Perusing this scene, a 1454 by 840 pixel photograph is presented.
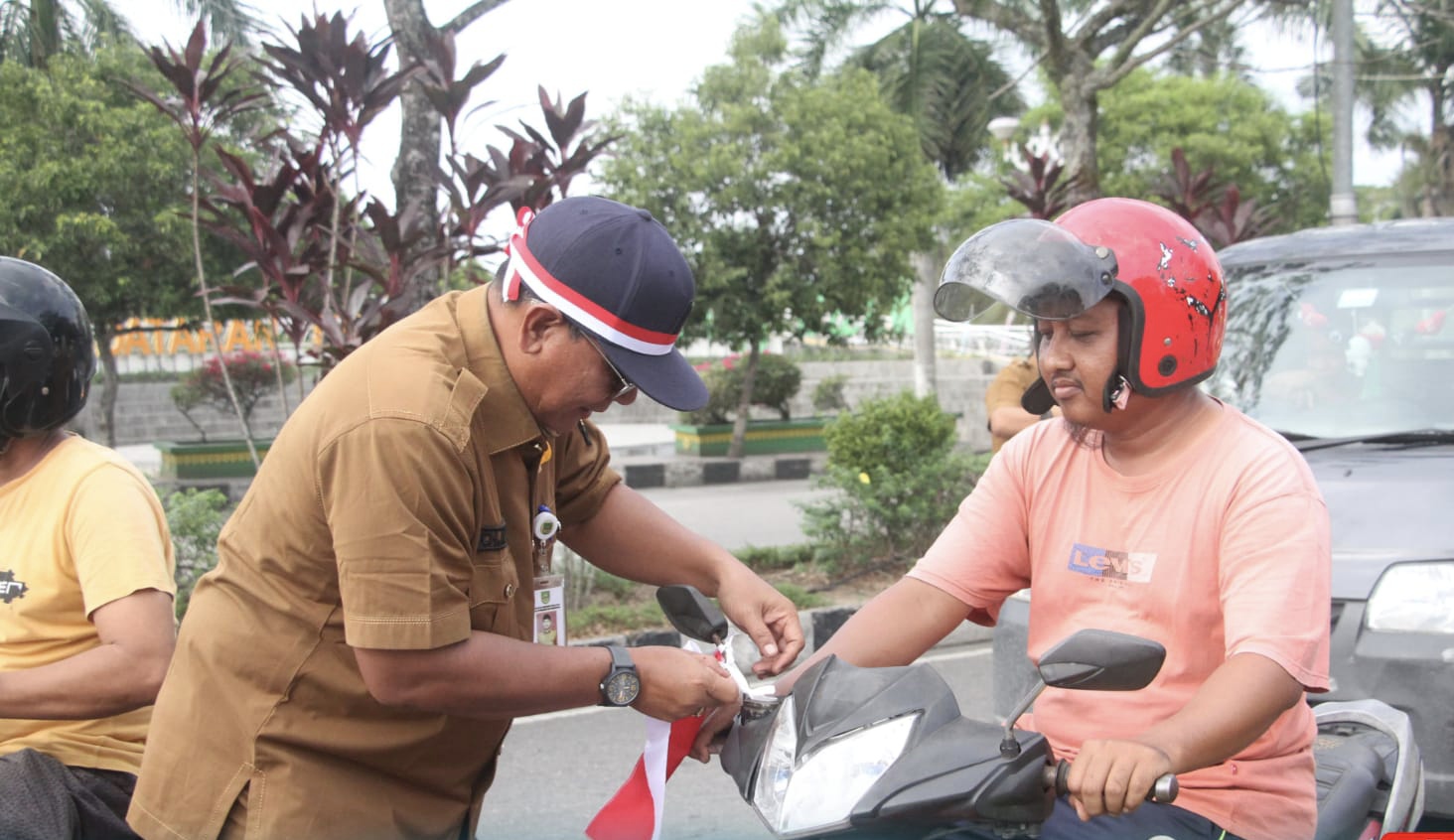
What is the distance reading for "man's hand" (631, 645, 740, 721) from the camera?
2.13m

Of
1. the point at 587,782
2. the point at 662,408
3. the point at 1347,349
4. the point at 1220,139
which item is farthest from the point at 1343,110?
the point at 1220,139

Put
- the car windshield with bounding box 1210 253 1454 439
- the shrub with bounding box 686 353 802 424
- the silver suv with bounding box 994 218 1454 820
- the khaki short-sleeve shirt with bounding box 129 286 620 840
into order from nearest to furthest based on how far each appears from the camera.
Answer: the khaki short-sleeve shirt with bounding box 129 286 620 840 → the silver suv with bounding box 994 218 1454 820 → the car windshield with bounding box 1210 253 1454 439 → the shrub with bounding box 686 353 802 424

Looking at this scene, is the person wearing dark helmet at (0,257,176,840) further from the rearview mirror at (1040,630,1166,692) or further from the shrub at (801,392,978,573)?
the shrub at (801,392,978,573)

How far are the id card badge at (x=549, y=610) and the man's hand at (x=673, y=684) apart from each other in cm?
31

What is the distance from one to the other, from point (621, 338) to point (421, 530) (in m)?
0.44

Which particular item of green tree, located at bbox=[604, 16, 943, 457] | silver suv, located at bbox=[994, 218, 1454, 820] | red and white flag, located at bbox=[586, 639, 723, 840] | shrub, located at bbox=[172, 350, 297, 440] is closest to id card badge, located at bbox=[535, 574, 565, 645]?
red and white flag, located at bbox=[586, 639, 723, 840]

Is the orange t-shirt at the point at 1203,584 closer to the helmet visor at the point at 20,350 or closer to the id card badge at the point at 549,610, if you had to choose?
the id card badge at the point at 549,610

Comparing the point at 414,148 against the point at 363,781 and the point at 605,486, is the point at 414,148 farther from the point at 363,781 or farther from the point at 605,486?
the point at 363,781

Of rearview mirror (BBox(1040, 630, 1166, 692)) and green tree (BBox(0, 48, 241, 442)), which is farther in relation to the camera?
green tree (BBox(0, 48, 241, 442))

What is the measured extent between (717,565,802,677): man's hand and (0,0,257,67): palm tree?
18041 mm

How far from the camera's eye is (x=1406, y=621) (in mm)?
3504

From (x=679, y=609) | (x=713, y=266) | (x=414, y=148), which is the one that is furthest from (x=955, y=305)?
(x=713, y=266)

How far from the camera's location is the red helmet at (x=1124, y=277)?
2.13 metres

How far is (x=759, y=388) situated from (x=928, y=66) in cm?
1234
